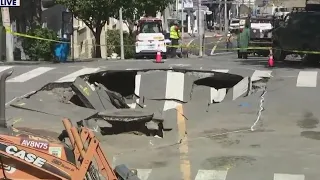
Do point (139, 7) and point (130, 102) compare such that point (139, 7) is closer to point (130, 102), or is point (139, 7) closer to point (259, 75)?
point (130, 102)

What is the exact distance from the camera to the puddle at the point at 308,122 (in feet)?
43.0

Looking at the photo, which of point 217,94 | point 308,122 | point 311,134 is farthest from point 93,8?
point 311,134

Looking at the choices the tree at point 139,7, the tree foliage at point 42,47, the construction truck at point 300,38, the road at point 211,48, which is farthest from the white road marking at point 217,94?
the road at point 211,48

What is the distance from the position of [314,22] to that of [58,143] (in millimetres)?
16717

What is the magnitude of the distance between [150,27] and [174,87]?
1735 centimetres

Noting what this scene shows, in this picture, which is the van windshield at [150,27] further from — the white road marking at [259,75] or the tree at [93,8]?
the white road marking at [259,75]

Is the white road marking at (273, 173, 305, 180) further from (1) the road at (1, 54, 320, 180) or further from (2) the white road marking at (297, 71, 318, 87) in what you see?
(2) the white road marking at (297, 71, 318, 87)

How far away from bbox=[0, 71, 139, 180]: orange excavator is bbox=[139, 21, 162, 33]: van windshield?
92.1 ft

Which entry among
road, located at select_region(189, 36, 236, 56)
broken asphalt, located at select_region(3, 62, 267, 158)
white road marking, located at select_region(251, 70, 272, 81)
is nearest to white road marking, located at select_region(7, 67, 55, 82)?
broken asphalt, located at select_region(3, 62, 267, 158)

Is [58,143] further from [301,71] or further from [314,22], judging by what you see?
[314,22]

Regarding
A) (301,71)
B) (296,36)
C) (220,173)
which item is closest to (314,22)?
(296,36)

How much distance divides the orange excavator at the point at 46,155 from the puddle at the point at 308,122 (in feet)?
25.0

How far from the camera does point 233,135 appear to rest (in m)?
12.5

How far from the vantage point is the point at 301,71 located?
60.1 feet
